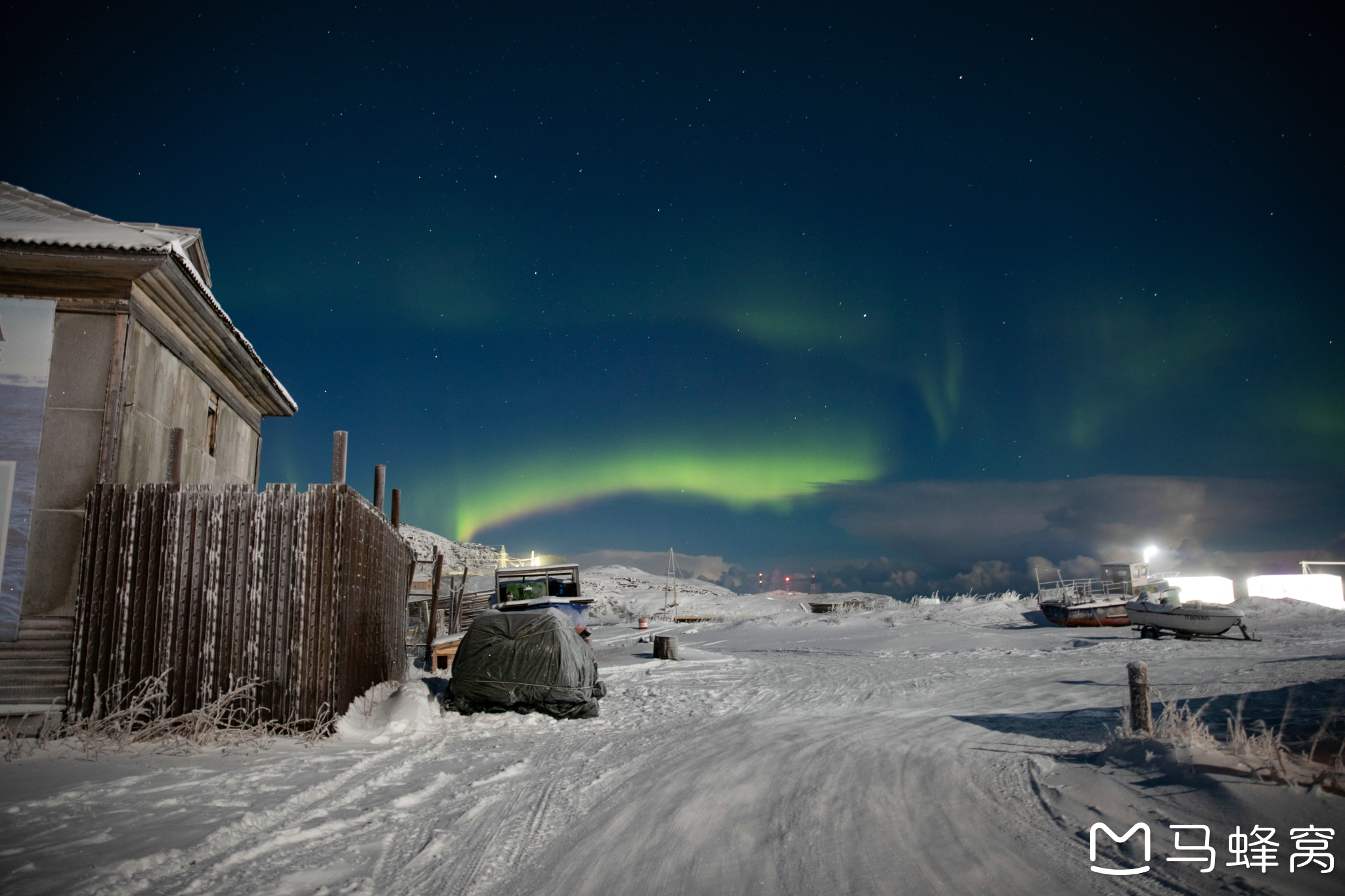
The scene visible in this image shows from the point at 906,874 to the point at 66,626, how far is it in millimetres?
9849

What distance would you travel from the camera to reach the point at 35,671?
8422mm

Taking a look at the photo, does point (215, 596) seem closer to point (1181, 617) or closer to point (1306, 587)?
point (1181, 617)

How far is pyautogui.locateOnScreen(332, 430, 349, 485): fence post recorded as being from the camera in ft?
30.6

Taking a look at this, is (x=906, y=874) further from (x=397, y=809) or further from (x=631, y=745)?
(x=631, y=745)

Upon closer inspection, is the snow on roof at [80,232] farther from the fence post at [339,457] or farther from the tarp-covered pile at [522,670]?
the tarp-covered pile at [522,670]

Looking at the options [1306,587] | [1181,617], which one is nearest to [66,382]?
[1181,617]

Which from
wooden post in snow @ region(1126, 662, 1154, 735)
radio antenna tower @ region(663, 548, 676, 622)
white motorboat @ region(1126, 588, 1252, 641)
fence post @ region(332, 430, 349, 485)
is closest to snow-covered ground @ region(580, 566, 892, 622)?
radio antenna tower @ region(663, 548, 676, 622)

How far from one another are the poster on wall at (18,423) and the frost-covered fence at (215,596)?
0.83m

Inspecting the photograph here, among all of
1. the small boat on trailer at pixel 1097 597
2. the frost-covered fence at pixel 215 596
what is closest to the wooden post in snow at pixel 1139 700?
the frost-covered fence at pixel 215 596

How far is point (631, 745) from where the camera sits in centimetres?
909

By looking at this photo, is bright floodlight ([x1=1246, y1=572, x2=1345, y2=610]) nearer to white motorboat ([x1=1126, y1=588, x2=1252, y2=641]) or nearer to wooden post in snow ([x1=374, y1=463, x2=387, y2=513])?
white motorboat ([x1=1126, y1=588, x2=1252, y2=641])

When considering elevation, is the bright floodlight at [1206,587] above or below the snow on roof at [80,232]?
below

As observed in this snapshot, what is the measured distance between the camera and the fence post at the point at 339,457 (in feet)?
30.6

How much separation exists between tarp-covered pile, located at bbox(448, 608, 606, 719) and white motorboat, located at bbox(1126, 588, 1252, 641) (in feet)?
70.5
